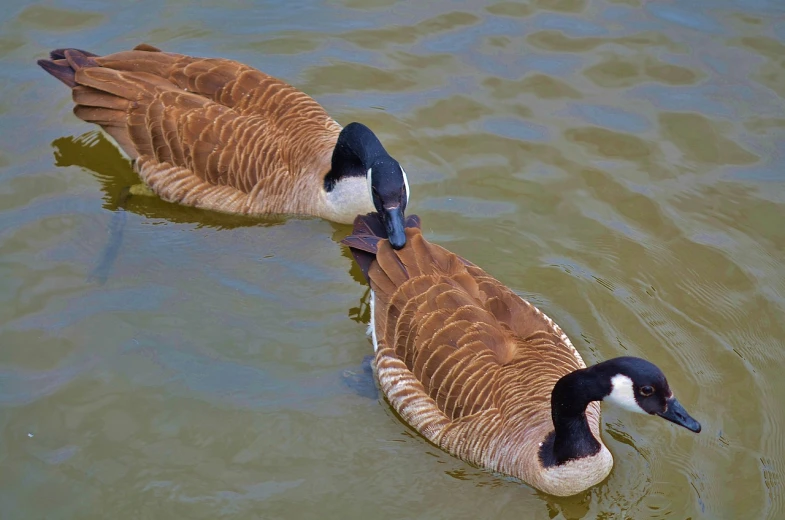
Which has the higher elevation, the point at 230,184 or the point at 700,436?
the point at 230,184

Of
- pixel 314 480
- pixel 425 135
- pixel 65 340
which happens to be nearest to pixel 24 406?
pixel 65 340

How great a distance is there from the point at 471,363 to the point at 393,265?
1.07 meters

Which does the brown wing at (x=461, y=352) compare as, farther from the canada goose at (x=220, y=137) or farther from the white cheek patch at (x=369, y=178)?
the canada goose at (x=220, y=137)

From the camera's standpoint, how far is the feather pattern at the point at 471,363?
237 inches

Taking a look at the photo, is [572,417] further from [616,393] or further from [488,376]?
[488,376]

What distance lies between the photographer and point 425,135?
923 cm

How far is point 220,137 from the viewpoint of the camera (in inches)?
327

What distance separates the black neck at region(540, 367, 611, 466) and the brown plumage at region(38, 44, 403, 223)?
3274 mm

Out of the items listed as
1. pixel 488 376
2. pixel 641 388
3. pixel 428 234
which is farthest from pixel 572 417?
pixel 428 234

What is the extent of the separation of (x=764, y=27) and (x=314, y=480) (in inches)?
291

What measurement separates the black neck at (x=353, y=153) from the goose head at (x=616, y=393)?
313cm

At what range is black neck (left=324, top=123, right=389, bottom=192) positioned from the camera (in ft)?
26.0

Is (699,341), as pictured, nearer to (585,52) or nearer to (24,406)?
(585,52)

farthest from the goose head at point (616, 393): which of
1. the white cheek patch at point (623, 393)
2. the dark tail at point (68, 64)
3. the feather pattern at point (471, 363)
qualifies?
the dark tail at point (68, 64)
